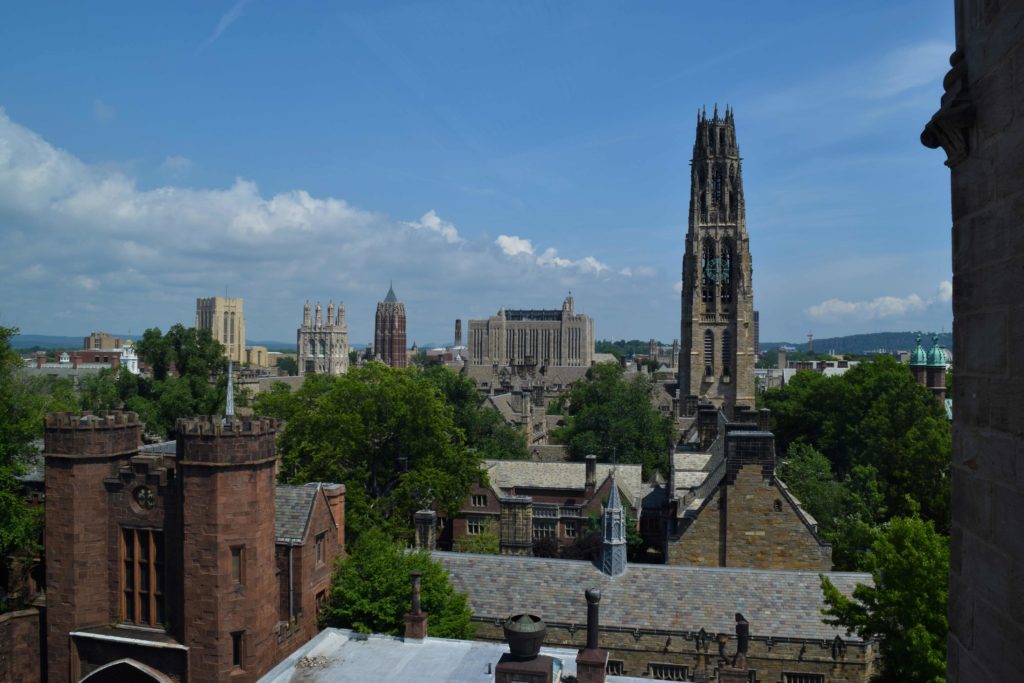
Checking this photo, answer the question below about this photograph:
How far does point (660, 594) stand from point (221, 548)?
14.0 metres

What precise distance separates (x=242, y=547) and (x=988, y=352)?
20.9m

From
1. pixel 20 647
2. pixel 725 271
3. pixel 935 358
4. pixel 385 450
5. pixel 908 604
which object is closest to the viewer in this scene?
pixel 908 604

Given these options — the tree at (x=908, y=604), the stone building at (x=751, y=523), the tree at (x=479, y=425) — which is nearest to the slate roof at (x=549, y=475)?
the tree at (x=479, y=425)

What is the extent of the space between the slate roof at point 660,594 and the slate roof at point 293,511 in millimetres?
6187

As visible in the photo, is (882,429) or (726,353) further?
(726,353)

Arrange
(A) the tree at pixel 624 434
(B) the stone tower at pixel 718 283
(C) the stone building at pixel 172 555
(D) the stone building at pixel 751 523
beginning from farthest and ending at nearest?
(B) the stone tower at pixel 718 283, (A) the tree at pixel 624 434, (D) the stone building at pixel 751 523, (C) the stone building at pixel 172 555

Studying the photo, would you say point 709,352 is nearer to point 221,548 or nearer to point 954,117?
point 221,548

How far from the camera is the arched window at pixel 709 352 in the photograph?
280 feet

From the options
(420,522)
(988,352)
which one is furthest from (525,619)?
(420,522)

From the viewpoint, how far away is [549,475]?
173ft

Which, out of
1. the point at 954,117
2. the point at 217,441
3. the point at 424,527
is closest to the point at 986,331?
the point at 954,117

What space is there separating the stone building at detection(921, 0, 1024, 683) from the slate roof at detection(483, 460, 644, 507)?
46.0 meters

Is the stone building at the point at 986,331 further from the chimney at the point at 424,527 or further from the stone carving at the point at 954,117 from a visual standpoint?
the chimney at the point at 424,527

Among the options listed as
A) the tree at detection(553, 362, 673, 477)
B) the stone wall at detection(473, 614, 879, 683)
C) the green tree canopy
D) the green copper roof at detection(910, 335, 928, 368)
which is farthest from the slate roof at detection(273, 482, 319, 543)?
the green copper roof at detection(910, 335, 928, 368)
